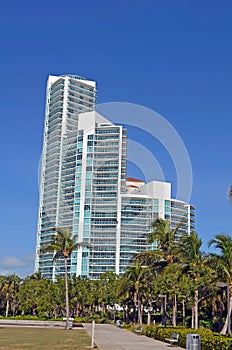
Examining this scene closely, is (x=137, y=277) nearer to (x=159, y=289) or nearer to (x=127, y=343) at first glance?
(x=159, y=289)

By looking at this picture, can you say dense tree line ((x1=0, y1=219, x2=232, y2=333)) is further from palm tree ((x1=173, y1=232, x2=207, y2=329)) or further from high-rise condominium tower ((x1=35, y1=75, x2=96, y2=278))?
high-rise condominium tower ((x1=35, y1=75, x2=96, y2=278))

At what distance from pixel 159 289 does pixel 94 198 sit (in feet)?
296

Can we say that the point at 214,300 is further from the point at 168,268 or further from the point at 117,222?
the point at 117,222

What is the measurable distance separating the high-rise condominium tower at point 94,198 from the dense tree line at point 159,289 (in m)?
28.7

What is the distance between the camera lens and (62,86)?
6270 inches

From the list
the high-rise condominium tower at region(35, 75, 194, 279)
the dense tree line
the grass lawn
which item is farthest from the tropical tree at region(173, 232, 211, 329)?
the high-rise condominium tower at region(35, 75, 194, 279)

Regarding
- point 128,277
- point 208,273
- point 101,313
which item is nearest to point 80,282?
point 101,313

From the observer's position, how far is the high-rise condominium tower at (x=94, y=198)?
440 feet

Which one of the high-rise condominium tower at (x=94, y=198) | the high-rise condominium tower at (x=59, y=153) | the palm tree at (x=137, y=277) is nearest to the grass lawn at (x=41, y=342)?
the palm tree at (x=137, y=277)

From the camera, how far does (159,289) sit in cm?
5075

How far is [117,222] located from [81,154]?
74.8 feet

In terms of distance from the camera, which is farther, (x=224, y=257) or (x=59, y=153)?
(x=59, y=153)

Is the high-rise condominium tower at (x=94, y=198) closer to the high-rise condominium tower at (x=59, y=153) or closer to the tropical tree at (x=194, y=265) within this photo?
the high-rise condominium tower at (x=59, y=153)

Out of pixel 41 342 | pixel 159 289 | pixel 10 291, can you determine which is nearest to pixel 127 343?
pixel 41 342
